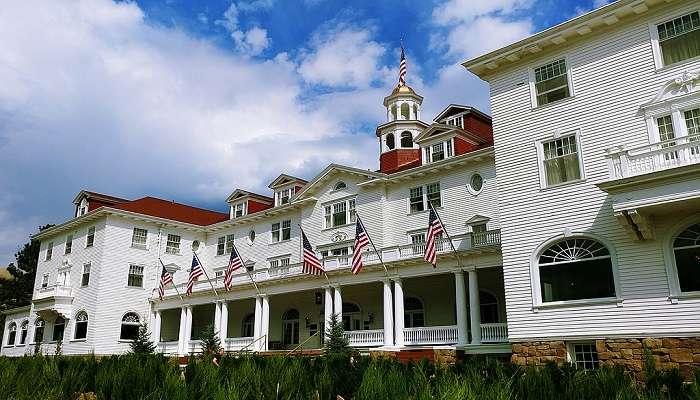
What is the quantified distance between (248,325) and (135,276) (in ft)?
28.4

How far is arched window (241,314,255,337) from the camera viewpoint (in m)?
38.3

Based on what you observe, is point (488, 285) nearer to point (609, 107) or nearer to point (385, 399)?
point (609, 107)

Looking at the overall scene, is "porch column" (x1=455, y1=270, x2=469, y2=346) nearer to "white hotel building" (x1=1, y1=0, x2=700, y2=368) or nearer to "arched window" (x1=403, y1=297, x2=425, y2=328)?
"white hotel building" (x1=1, y1=0, x2=700, y2=368)

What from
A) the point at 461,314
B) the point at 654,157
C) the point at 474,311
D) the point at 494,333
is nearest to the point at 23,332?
the point at 461,314

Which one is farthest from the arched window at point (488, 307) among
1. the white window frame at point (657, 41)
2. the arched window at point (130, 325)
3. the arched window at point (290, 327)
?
the arched window at point (130, 325)

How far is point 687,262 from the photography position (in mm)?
15219

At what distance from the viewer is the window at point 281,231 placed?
36.2 m

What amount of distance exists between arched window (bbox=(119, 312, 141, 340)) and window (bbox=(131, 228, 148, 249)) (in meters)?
4.75

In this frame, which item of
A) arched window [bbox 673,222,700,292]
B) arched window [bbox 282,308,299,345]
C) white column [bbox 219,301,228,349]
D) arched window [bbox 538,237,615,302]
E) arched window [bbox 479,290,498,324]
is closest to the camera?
arched window [bbox 673,222,700,292]

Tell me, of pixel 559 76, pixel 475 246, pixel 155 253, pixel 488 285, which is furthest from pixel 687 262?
pixel 155 253

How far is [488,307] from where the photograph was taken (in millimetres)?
26922

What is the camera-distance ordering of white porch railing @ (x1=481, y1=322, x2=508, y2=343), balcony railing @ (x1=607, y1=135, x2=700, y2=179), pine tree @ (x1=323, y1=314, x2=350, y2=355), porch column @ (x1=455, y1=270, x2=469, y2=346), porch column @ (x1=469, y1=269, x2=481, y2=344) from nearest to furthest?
balcony railing @ (x1=607, y1=135, x2=700, y2=179)
white porch railing @ (x1=481, y1=322, x2=508, y2=343)
porch column @ (x1=469, y1=269, x2=481, y2=344)
porch column @ (x1=455, y1=270, x2=469, y2=346)
pine tree @ (x1=323, y1=314, x2=350, y2=355)

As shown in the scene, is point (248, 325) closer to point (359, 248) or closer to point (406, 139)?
point (406, 139)

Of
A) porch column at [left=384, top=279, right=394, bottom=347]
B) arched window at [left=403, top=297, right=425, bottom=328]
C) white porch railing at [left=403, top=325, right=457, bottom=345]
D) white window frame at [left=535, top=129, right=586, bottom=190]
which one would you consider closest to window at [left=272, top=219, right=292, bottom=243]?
arched window at [left=403, top=297, right=425, bottom=328]
